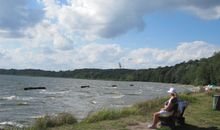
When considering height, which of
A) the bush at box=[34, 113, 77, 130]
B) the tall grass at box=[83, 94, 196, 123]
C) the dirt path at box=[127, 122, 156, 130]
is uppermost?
the tall grass at box=[83, 94, 196, 123]

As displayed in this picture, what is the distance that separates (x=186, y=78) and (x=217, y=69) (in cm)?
5240

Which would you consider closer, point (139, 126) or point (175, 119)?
point (175, 119)

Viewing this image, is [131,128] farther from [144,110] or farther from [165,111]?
[144,110]

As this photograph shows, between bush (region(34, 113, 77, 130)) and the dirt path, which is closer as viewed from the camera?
the dirt path

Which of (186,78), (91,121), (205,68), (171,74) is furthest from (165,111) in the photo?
(171,74)

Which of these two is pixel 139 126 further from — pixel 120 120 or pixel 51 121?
pixel 51 121

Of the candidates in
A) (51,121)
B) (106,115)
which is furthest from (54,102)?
(51,121)

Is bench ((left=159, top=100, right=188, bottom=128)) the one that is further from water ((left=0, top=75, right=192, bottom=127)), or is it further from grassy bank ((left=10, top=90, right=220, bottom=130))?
water ((left=0, top=75, right=192, bottom=127))

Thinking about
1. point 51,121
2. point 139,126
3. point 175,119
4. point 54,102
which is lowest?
point 54,102

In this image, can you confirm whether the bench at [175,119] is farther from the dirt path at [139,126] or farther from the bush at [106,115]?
the bush at [106,115]

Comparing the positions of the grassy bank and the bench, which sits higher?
the bench

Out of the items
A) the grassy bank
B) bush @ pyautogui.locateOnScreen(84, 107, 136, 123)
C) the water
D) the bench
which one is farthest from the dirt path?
the water

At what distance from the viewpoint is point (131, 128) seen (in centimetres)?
1426

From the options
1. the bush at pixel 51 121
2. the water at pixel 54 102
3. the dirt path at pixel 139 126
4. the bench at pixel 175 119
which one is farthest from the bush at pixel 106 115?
the water at pixel 54 102
